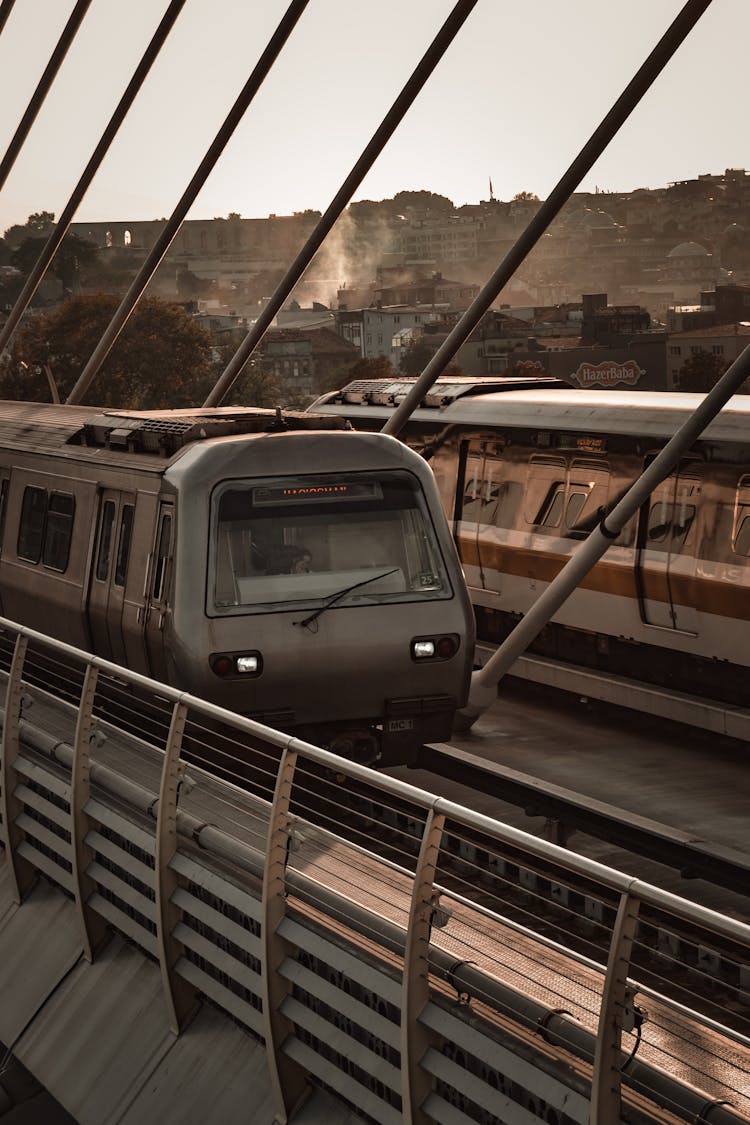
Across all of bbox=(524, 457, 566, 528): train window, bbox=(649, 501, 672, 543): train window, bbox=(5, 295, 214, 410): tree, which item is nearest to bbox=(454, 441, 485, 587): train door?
bbox=(524, 457, 566, 528): train window

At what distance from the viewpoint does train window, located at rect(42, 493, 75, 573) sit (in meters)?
16.2

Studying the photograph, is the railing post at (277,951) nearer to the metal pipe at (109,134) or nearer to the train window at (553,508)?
the train window at (553,508)

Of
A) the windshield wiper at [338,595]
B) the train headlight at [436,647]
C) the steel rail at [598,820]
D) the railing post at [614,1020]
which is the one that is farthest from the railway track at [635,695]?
the railing post at [614,1020]

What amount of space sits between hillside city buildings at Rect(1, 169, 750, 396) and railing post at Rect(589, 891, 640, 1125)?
60.3 metres

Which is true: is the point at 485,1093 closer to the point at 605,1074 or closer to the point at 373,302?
the point at 605,1074

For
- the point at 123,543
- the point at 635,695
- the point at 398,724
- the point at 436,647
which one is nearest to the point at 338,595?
the point at 436,647

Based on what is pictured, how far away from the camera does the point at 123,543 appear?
48.2 ft

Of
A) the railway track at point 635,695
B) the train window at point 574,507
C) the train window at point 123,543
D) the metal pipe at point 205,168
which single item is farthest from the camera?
the metal pipe at point 205,168

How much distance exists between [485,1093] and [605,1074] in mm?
735

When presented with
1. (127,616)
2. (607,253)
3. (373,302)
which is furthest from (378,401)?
(373,302)

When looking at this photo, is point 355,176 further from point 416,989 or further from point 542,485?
point 416,989

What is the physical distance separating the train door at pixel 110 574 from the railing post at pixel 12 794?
4065mm

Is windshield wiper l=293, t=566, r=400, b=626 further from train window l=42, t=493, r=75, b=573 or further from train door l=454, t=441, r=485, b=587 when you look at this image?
train door l=454, t=441, r=485, b=587

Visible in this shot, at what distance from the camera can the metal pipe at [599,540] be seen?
1347cm
